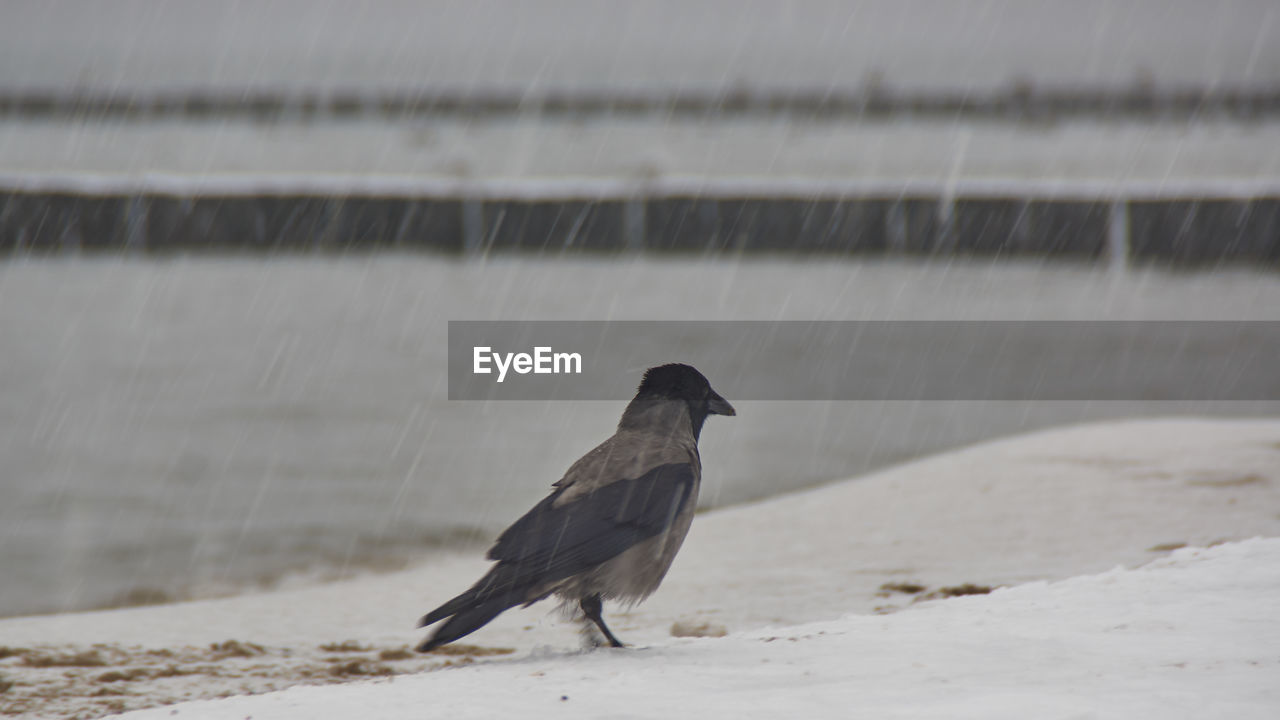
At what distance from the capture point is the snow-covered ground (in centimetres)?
233

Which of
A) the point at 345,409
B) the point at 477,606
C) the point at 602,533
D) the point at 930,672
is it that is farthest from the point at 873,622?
the point at 345,409

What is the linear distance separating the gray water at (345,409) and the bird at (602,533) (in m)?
0.37

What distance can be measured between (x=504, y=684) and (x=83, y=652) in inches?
77.1

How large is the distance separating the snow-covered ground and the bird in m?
0.15

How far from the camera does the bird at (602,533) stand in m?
2.71

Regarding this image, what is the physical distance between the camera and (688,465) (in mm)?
3080

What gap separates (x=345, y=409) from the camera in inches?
406

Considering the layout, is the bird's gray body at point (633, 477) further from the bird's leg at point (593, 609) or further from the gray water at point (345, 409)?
the gray water at point (345, 409)

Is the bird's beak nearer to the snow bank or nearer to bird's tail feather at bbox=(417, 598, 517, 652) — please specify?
the snow bank

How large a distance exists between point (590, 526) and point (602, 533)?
0.03m

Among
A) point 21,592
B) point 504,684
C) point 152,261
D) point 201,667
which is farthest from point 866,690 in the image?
point 152,261

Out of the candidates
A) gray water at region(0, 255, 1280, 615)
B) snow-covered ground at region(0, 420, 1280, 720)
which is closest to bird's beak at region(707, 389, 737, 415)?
gray water at region(0, 255, 1280, 615)

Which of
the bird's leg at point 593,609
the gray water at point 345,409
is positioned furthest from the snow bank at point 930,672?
the gray water at point 345,409

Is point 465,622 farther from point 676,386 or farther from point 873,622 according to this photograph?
point 873,622
